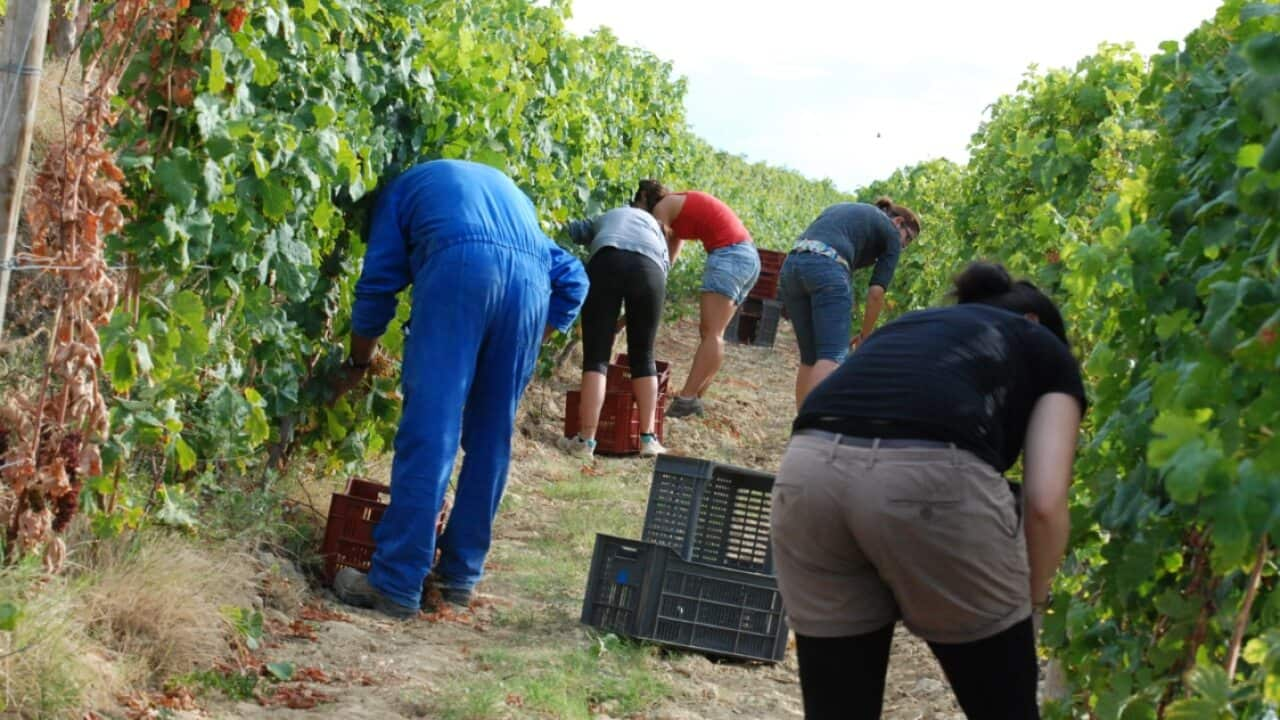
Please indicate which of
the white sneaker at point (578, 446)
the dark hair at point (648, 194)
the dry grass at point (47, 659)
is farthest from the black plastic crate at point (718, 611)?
the dark hair at point (648, 194)

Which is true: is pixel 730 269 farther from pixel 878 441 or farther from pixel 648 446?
pixel 878 441

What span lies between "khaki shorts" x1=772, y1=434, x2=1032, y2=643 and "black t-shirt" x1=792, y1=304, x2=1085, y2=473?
1.8 inches

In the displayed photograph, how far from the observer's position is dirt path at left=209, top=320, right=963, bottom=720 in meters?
4.13

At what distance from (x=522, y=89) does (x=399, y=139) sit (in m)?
1.06

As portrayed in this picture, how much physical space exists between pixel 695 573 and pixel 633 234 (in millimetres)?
3623

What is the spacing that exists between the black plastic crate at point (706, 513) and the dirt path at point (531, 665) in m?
0.39

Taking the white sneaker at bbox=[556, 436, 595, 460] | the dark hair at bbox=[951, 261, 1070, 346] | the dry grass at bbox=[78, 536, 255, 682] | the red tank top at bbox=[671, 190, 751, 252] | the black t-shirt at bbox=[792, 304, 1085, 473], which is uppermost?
the red tank top at bbox=[671, 190, 751, 252]

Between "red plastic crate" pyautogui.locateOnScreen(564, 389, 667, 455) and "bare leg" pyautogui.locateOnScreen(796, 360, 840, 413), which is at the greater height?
"bare leg" pyautogui.locateOnScreen(796, 360, 840, 413)

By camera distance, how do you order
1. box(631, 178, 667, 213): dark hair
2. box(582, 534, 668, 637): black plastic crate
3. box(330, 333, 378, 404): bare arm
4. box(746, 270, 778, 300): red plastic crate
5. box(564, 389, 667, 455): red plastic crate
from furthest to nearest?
1. box(746, 270, 778, 300): red plastic crate
2. box(564, 389, 667, 455): red plastic crate
3. box(631, 178, 667, 213): dark hair
4. box(330, 333, 378, 404): bare arm
5. box(582, 534, 668, 637): black plastic crate

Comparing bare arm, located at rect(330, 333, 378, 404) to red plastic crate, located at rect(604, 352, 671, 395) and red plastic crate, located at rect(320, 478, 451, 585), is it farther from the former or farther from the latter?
red plastic crate, located at rect(604, 352, 671, 395)

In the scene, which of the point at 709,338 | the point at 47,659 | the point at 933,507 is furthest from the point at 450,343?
the point at 709,338

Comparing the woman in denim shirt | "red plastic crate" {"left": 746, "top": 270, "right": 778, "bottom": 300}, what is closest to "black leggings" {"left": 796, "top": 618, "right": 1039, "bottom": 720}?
the woman in denim shirt

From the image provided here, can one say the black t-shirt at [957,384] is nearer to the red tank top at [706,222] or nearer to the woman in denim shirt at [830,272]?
the woman in denim shirt at [830,272]

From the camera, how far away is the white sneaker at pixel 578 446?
8695mm
